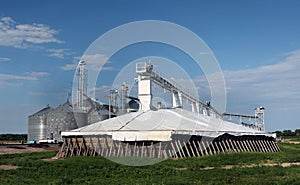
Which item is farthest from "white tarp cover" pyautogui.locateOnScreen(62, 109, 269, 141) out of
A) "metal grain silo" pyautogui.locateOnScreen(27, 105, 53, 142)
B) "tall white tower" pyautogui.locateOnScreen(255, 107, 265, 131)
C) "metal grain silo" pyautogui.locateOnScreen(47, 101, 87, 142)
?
"tall white tower" pyautogui.locateOnScreen(255, 107, 265, 131)

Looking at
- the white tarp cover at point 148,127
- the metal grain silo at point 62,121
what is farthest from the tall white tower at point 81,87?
the white tarp cover at point 148,127

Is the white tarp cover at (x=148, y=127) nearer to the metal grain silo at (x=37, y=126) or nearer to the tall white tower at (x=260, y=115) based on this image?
the metal grain silo at (x=37, y=126)

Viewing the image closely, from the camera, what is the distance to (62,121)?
3885 inches

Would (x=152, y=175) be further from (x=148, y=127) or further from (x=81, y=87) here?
(x=81, y=87)

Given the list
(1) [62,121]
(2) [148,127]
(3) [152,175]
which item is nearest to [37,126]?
(1) [62,121]

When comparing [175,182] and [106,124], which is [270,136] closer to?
[106,124]

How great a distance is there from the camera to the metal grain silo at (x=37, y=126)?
103 m

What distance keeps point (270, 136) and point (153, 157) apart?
112ft

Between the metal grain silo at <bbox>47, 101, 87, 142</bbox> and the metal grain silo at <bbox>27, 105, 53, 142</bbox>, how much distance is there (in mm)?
2193

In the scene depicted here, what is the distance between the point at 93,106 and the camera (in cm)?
10669

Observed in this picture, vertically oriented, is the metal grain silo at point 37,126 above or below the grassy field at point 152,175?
above

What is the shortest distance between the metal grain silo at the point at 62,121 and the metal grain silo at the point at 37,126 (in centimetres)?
219

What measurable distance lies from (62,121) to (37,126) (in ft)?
30.3

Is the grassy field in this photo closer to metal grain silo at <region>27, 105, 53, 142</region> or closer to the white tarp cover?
the white tarp cover
